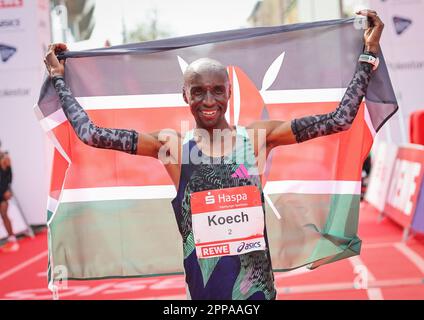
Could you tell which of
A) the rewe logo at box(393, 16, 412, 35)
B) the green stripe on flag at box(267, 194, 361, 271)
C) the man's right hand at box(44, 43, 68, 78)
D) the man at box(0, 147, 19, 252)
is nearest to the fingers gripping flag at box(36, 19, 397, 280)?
the green stripe on flag at box(267, 194, 361, 271)

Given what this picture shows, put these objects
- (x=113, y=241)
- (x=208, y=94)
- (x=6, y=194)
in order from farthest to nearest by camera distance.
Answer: (x=6, y=194) → (x=113, y=241) → (x=208, y=94)

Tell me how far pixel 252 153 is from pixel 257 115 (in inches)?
33.3

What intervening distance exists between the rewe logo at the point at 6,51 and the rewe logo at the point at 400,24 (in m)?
6.56

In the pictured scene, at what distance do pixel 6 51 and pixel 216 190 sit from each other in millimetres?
7621

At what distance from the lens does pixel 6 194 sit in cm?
852

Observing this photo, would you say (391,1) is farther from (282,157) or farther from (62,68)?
(62,68)

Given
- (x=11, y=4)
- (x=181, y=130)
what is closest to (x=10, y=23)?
(x=11, y=4)

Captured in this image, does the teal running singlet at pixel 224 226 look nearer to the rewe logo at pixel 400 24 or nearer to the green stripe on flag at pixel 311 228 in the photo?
the green stripe on flag at pixel 311 228

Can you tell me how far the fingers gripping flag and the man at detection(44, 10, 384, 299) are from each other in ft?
2.11

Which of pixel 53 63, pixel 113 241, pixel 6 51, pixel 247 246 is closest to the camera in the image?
pixel 247 246

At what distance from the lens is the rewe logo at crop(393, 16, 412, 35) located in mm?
10375

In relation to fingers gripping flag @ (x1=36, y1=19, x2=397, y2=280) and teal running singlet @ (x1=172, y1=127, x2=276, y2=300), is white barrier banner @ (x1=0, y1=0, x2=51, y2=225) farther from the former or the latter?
teal running singlet @ (x1=172, y1=127, x2=276, y2=300)

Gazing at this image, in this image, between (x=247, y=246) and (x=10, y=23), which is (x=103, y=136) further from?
(x=10, y=23)
